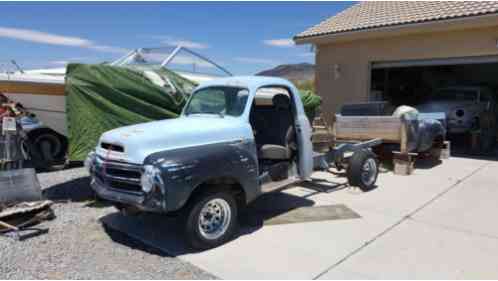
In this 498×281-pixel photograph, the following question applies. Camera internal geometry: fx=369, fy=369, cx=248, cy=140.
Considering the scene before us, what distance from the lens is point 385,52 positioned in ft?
38.2

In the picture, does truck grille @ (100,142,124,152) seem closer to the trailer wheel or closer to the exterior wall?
the trailer wheel

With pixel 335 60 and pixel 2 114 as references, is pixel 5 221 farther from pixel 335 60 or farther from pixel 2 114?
pixel 335 60

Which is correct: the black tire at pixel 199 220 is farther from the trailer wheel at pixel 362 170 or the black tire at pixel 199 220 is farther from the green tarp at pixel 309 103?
the green tarp at pixel 309 103

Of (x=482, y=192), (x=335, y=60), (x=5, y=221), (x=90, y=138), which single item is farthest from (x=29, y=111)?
(x=335, y=60)

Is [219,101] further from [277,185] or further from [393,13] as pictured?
[393,13]

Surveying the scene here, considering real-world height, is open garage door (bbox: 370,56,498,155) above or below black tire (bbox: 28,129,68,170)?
above

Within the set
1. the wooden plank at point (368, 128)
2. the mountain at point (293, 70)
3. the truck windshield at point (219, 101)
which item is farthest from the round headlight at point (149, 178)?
the mountain at point (293, 70)

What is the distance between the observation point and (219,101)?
526 cm

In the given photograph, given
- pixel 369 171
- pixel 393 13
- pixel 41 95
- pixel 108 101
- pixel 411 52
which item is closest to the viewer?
pixel 108 101

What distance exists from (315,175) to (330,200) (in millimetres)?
2020

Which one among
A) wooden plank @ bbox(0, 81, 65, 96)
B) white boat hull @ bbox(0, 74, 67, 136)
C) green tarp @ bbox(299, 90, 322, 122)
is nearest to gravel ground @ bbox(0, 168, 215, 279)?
white boat hull @ bbox(0, 74, 67, 136)

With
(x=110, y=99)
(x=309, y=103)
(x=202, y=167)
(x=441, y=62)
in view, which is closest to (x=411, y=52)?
(x=441, y=62)

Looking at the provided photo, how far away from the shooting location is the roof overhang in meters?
9.52

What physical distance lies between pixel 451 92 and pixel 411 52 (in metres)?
2.98
